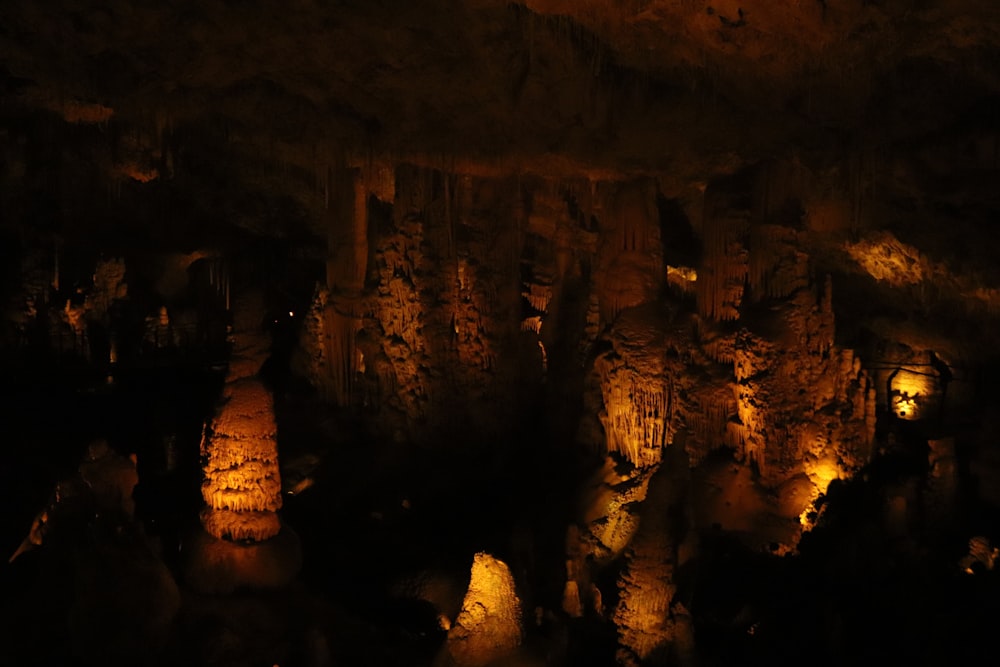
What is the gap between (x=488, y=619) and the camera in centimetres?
716

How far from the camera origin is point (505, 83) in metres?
9.62

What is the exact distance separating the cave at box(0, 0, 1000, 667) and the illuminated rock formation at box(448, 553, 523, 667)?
0.11 feet

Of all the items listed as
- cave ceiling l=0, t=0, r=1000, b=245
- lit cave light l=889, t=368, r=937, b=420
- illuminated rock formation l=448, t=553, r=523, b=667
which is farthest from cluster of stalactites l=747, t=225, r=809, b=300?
lit cave light l=889, t=368, r=937, b=420

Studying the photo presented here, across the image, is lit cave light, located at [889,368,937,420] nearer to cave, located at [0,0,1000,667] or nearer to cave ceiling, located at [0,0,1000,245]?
cave, located at [0,0,1000,667]

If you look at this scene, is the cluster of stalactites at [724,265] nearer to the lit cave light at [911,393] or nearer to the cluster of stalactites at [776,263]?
the cluster of stalactites at [776,263]

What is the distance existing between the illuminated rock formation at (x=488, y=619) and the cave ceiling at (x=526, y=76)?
5379mm

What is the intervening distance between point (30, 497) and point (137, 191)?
9062mm

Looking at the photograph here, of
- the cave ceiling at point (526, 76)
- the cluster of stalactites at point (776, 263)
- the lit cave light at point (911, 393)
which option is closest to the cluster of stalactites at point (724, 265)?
the cluster of stalactites at point (776, 263)

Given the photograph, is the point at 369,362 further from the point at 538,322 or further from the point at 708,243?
the point at 708,243

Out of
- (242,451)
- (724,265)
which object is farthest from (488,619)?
(724,265)

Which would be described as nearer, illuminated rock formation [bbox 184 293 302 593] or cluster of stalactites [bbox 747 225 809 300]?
illuminated rock formation [bbox 184 293 302 593]

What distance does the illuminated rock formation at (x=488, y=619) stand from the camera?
715 centimetres

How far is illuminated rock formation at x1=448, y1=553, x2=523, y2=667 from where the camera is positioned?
7.15 metres

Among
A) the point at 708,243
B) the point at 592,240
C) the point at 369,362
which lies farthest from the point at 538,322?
the point at 708,243
